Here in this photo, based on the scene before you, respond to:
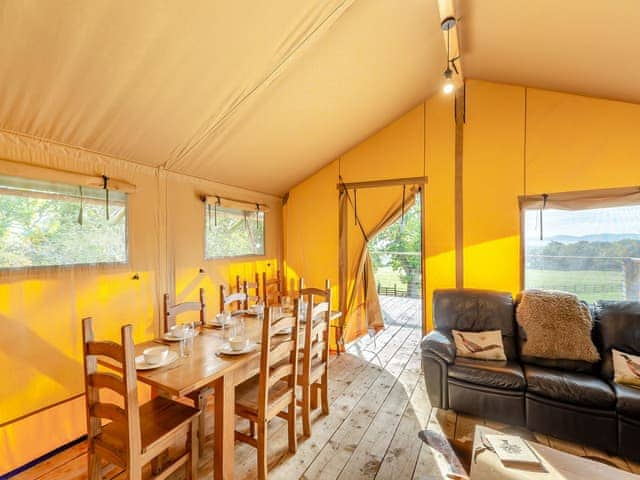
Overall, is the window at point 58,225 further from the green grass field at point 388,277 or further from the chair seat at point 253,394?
the green grass field at point 388,277

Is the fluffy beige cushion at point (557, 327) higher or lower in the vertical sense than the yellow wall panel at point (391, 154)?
lower

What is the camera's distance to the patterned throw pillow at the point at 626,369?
214cm

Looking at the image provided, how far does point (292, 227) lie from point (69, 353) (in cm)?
298

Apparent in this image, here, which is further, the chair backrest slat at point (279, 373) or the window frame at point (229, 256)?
the window frame at point (229, 256)

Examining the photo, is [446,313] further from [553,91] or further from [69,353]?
[69,353]

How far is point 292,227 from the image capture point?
4578 millimetres

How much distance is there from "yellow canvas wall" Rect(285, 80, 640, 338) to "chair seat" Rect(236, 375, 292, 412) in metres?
2.23

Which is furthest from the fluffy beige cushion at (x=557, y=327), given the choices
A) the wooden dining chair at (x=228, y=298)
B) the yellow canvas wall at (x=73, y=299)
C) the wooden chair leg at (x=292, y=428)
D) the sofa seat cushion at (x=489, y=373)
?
the yellow canvas wall at (x=73, y=299)

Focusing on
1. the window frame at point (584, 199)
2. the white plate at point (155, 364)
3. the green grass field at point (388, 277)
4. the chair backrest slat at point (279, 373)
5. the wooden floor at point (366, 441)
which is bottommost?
the wooden floor at point (366, 441)

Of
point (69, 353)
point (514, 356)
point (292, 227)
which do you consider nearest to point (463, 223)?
point (514, 356)

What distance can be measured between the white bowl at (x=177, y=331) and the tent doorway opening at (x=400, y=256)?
8.46ft

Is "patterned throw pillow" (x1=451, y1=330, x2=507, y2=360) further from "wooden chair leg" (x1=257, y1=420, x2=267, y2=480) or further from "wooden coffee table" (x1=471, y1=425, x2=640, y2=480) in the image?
"wooden chair leg" (x1=257, y1=420, x2=267, y2=480)

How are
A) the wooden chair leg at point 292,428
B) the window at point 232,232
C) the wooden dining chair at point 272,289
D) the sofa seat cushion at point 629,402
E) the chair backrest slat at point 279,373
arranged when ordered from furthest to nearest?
the wooden dining chair at point 272,289, the window at point 232,232, the wooden chair leg at point 292,428, the sofa seat cushion at point 629,402, the chair backrest slat at point 279,373

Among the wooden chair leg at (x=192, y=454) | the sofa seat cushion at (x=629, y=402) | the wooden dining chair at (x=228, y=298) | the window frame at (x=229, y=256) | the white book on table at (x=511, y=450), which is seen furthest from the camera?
the window frame at (x=229, y=256)
